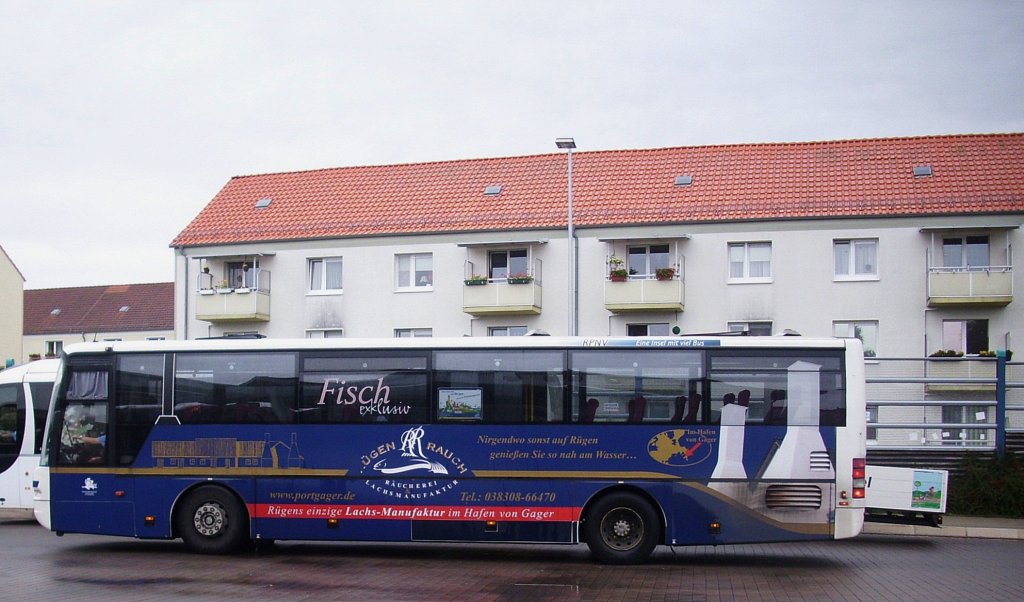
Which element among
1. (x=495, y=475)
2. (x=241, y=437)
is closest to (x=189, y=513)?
(x=241, y=437)

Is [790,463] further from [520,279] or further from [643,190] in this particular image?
[643,190]

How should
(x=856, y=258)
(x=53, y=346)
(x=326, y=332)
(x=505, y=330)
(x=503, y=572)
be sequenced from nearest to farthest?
(x=503, y=572) < (x=856, y=258) < (x=505, y=330) < (x=326, y=332) < (x=53, y=346)

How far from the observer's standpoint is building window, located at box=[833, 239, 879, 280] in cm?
3534

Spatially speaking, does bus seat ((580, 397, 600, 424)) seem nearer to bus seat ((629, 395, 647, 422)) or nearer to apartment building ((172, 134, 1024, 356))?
bus seat ((629, 395, 647, 422))

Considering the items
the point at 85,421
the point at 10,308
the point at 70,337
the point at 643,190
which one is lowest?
the point at 85,421

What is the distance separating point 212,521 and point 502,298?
21429 millimetres

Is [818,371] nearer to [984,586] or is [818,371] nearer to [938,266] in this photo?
[984,586]

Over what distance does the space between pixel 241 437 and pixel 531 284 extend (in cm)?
2123

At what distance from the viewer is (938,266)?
34.6m

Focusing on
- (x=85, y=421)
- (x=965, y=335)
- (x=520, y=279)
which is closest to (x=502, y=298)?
(x=520, y=279)

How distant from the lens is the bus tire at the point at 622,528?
1501cm

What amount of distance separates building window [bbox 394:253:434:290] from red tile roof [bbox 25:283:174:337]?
39652 mm

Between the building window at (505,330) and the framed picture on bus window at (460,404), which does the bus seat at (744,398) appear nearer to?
the framed picture on bus window at (460,404)

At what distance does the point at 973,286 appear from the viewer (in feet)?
111
